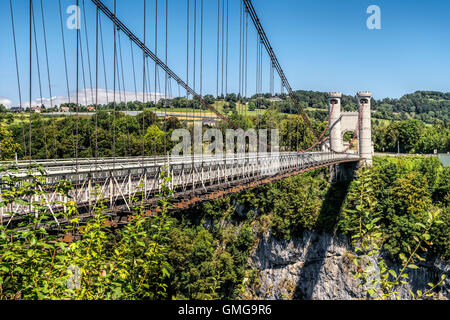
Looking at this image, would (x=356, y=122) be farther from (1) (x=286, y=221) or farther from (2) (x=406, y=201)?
(1) (x=286, y=221)

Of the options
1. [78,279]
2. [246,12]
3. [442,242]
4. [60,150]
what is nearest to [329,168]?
[442,242]

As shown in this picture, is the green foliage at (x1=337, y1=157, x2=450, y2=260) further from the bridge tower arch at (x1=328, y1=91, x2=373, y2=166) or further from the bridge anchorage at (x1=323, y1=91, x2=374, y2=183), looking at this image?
the bridge tower arch at (x1=328, y1=91, x2=373, y2=166)

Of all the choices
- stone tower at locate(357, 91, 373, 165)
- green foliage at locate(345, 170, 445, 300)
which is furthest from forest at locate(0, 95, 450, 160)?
green foliage at locate(345, 170, 445, 300)

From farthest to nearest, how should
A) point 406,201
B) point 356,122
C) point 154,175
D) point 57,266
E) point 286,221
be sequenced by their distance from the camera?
1. point 356,122
2. point 286,221
3. point 406,201
4. point 154,175
5. point 57,266

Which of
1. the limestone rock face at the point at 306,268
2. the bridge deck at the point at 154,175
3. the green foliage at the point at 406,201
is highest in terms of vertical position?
the bridge deck at the point at 154,175

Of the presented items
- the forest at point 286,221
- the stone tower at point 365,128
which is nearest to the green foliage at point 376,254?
the forest at point 286,221

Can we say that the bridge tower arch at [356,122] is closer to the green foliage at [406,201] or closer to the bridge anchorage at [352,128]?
the bridge anchorage at [352,128]

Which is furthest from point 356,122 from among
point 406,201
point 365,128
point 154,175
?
point 154,175
